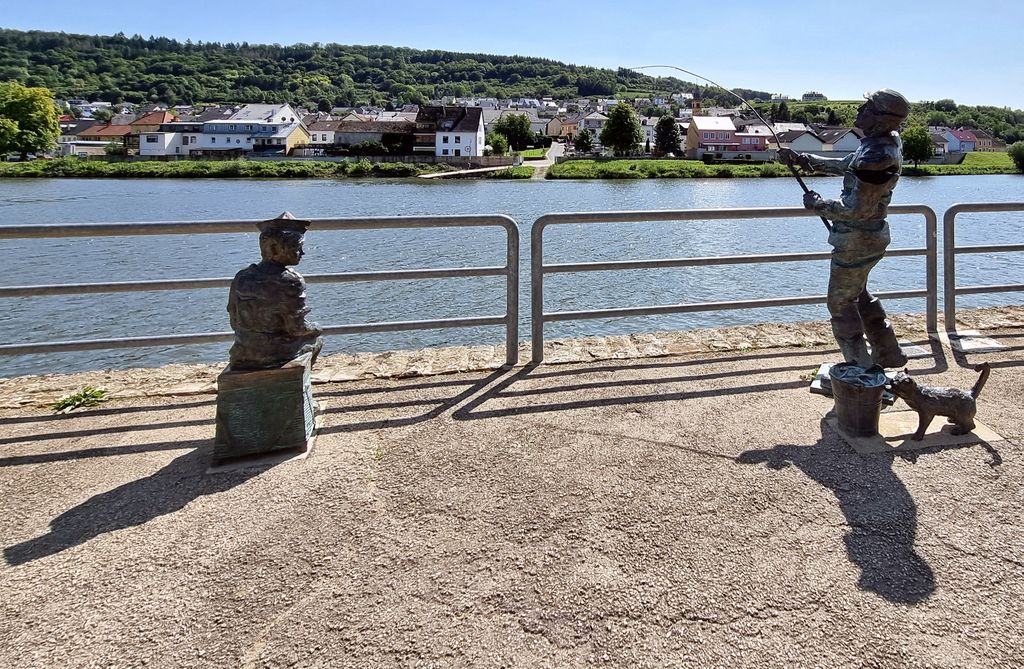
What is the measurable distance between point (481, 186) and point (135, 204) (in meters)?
23.8

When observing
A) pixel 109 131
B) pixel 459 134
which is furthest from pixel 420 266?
pixel 109 131

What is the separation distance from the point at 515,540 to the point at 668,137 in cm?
10662

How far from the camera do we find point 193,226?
15.5 ft

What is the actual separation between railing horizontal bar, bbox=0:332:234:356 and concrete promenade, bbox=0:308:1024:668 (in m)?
0.43

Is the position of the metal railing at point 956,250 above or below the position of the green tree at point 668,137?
below

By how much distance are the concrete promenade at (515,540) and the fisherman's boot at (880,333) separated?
0.61 metres

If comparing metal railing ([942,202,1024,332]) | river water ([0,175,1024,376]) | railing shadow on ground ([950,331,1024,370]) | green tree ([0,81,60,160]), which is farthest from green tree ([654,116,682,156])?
railing shadow on ground ([950,331,1024,370])

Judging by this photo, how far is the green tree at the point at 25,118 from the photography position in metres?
79.7

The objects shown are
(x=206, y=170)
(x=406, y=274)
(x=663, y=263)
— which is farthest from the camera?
(x=206, y=170)

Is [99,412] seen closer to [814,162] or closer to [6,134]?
[814,162]

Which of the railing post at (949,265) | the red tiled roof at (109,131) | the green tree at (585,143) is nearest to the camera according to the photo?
the railing post at (949,265)

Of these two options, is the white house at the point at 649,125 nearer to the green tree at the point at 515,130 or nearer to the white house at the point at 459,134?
the green tree at the point at 515,130

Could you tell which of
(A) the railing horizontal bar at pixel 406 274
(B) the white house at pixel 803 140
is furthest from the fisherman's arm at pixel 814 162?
(B) the white house at pixel 803 140

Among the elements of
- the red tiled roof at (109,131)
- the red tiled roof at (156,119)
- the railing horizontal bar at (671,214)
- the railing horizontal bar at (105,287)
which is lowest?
the railing horizontal bar at (105,287)
